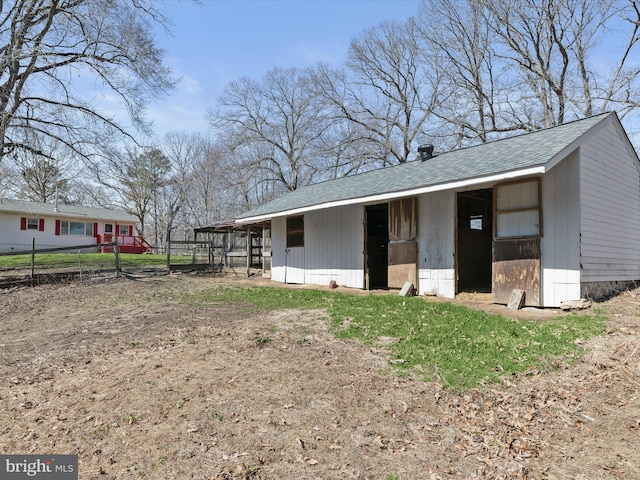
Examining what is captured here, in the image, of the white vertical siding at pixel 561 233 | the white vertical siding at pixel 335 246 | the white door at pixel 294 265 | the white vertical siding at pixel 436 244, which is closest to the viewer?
the white vertical siding at pixel 561 233

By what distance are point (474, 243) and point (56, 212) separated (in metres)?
26.6

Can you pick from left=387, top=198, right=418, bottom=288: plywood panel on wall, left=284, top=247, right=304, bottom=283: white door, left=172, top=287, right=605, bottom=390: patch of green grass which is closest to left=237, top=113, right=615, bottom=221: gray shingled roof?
left=387, top=198, right=418, bottom=288: plywood panel on wall

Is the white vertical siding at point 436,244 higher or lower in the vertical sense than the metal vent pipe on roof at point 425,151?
lower

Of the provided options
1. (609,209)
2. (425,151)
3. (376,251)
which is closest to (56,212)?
(376,251)

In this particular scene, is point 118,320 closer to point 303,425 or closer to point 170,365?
point 170,365

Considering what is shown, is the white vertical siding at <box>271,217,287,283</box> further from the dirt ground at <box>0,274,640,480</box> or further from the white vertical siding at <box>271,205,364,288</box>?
the dirt ground at <box>0,274,640,480</box>

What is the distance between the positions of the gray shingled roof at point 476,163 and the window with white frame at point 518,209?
2.02ft

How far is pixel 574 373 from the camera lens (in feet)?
14.6

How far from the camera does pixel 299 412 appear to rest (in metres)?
3.83

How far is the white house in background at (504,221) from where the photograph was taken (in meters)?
7.37

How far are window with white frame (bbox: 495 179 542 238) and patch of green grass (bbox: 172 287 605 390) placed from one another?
1.87 meters

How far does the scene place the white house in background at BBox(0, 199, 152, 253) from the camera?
24.7 m

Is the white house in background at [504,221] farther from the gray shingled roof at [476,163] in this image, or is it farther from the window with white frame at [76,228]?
the window with white frame at [76,228]

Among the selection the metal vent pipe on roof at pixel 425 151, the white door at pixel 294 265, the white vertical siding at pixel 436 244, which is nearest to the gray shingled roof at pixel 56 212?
the white door at pixel 294 265
